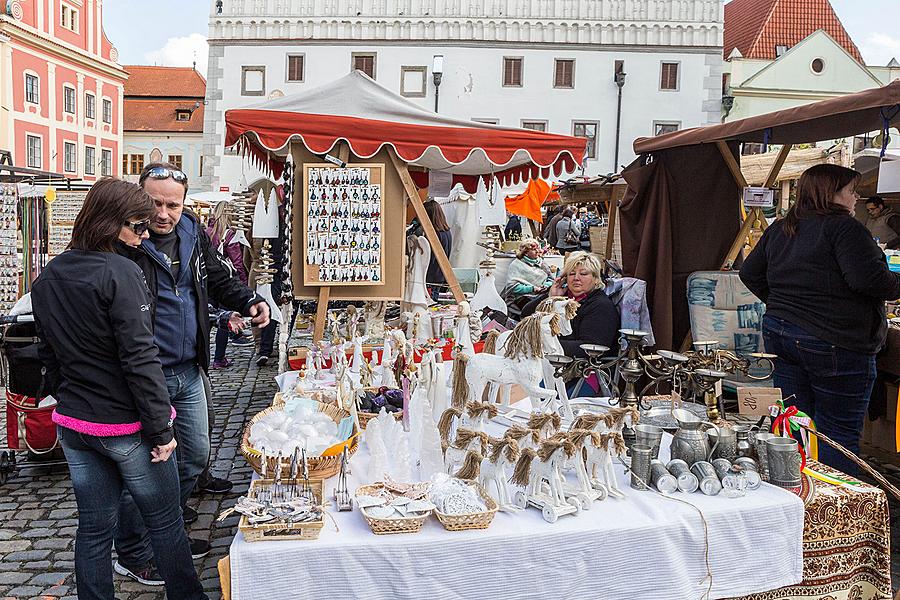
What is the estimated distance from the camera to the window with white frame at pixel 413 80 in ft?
80.6

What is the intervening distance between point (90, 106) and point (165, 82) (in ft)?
23.5

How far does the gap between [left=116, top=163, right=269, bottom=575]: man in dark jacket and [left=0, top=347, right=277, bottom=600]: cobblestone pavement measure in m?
0.30

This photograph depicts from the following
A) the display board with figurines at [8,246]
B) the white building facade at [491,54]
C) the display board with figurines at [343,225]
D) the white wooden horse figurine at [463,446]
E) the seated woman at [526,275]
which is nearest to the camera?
the white wooden horse figurine at [463,446]

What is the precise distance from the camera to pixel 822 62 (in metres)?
26.2

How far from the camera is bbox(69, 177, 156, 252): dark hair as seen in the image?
7.32ft

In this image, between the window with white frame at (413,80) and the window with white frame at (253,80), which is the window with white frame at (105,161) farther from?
the window with white frame at (413,80)

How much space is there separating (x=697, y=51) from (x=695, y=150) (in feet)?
69.8

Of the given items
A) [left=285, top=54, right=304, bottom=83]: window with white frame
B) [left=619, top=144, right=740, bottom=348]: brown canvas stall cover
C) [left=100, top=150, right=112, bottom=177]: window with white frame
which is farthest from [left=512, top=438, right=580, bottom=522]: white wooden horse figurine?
[left=100, top=150, right=112, bottom=177]: window with white frame

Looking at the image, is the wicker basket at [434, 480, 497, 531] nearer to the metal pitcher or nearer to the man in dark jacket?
the metal pitcher

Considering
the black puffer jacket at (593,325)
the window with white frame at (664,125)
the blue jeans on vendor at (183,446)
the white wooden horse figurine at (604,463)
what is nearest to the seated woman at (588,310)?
the black puffer jacket at (593,325)

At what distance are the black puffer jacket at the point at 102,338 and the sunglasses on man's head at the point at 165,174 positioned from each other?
0.60 metres

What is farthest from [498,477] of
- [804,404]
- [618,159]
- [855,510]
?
[618,159]

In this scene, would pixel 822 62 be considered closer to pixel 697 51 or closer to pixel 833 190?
pixel 697 51

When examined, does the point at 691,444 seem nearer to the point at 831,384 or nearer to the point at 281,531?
the point at 831,384
